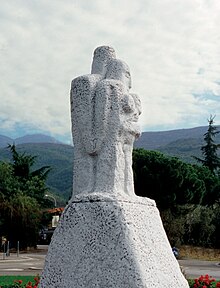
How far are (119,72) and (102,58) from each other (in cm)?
33

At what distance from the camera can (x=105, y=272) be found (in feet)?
17.0

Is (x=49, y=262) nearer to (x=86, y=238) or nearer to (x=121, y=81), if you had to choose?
(x=86, y=238)

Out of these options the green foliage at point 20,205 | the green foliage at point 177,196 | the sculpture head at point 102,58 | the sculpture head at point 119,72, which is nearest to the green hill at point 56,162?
the green foliage at point 20,205

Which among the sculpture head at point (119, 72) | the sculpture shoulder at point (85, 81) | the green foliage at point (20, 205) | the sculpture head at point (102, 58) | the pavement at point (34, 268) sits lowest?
the pavement at point (34, 268)

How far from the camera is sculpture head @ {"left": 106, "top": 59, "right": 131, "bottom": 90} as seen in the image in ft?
20.6

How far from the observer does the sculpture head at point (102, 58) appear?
253 inches

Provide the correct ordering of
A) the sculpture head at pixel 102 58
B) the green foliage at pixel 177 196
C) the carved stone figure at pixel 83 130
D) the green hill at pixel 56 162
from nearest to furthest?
the carved stone figure at pixel 83 130
the sculpture head at pixel 102 58
the green foliage at pixel 177 196
the green hill at pixel 56 162

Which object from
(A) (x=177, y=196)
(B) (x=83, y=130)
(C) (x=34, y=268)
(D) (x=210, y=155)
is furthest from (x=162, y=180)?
(B) (x=83, y=130)

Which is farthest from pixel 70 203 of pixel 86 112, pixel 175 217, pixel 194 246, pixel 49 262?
pixel 194 246

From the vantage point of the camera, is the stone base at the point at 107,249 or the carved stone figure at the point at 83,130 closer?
the stone base at the point at 107,249

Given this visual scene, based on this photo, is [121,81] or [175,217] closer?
[121,81]

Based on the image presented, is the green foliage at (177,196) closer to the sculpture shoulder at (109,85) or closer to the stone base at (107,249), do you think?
the sculpture shoulder at (109,85)

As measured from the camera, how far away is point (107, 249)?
5266 mm

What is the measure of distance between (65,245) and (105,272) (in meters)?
0.55
